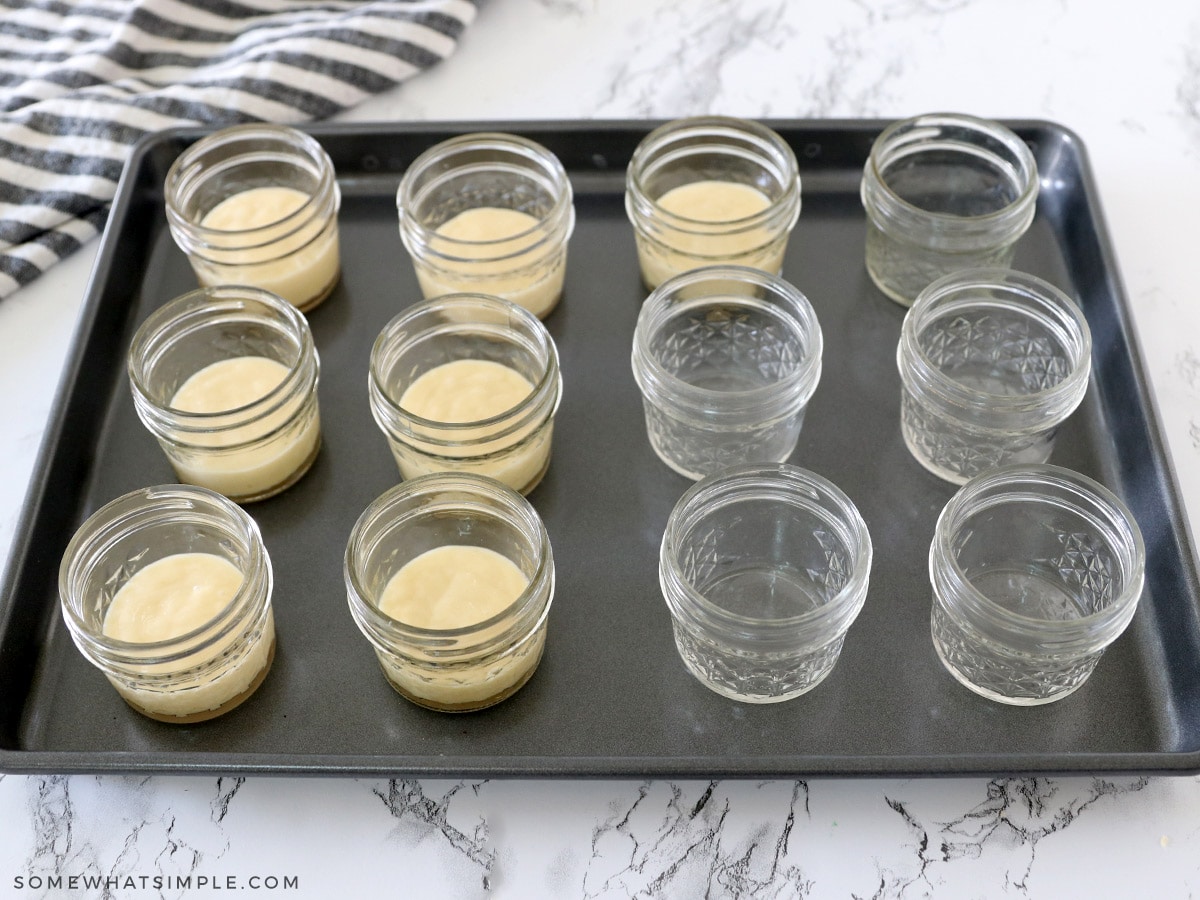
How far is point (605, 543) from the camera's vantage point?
1748 mm

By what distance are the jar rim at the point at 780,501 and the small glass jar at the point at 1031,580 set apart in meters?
0.10

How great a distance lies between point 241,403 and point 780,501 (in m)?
0.74

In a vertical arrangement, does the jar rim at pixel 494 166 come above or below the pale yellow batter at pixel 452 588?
above

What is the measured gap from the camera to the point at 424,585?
1.62 m

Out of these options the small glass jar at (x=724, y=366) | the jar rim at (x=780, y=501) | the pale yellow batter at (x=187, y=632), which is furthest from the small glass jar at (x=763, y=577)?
the pale yellow batter at (x=187, y=632)

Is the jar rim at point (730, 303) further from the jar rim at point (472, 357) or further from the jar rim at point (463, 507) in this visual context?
the jar rim at point (463, 507)

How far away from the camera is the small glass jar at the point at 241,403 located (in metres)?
1.71

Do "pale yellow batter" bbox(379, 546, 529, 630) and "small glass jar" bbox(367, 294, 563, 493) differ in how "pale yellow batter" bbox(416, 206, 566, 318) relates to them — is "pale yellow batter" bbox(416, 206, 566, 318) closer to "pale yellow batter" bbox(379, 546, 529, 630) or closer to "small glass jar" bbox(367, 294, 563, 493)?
"small glass jar" bbox(367, 294, 563, 493)

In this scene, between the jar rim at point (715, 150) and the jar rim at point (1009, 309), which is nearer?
the jar rim at point (1009, 309)

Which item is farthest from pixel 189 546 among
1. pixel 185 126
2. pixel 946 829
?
pixel 946 829

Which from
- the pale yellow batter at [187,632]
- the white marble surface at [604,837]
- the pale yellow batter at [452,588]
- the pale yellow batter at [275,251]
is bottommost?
the white marble surface at [604,837]

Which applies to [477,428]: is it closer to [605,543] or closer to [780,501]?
[605,543]

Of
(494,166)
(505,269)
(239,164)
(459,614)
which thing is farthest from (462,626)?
(239,164)

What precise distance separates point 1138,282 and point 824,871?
109cm
